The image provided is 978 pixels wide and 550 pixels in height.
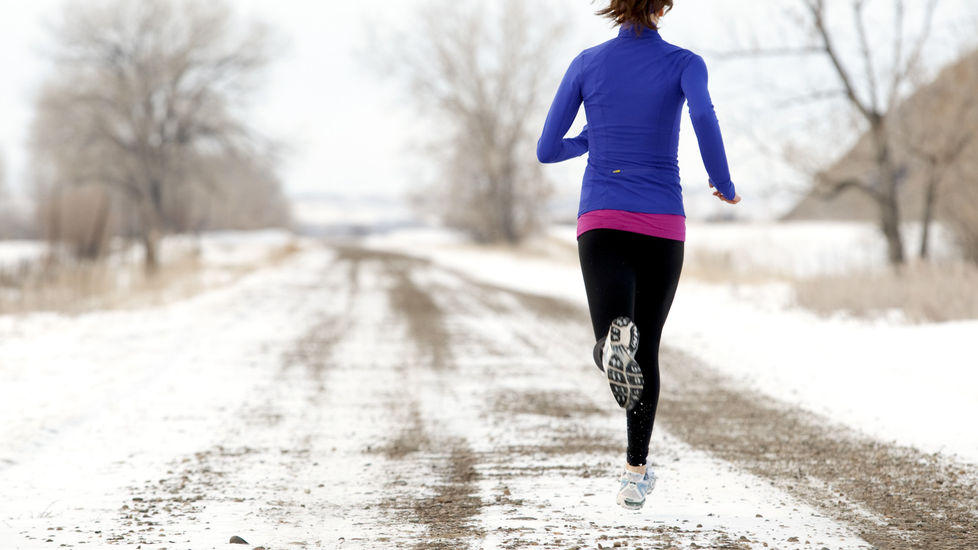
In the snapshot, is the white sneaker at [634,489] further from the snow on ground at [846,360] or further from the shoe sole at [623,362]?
the snow on ground at [846,360]

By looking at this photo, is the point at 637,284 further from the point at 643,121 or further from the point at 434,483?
the point at 434,483

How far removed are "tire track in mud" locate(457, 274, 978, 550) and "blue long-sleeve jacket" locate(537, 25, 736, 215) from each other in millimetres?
1416

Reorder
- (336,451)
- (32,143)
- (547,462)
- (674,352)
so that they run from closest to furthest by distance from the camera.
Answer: (547,462)
(336,451)
(674,352)
(32,143)

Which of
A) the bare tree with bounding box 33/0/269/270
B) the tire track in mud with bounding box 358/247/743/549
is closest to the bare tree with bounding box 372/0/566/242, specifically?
the bare tree with bounding box 33/0/269/270

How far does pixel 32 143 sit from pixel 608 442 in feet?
111

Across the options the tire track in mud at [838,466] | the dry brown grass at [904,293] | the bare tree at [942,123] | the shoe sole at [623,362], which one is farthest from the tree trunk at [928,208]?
the shoe sole at [623,362]

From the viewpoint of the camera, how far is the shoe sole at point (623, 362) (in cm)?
302

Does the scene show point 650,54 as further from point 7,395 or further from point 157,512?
point 7,395

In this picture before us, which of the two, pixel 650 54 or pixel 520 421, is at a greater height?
pixel 650 54

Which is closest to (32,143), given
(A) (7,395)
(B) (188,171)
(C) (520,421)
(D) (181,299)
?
(B) (188,171)

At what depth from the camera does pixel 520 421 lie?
16.9ft

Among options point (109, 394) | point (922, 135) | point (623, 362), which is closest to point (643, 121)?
point (623, 362)

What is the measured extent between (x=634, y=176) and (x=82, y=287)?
1260 cm

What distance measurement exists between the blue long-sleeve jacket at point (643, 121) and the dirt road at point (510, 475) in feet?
4.10
